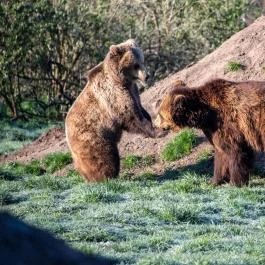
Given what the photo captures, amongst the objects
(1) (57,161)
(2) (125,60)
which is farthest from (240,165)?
(1) (57,161)

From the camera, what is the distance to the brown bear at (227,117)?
9852 millimetres

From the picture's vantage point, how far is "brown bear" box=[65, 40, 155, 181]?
1120 centimetres

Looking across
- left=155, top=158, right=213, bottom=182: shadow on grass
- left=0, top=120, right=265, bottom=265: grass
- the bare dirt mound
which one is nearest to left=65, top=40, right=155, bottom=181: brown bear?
left=0, top=120, right=265, bottom=265: grass

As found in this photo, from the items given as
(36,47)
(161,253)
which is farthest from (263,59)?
(36,47)

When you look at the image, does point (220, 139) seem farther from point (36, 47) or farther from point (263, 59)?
point (36, 47)

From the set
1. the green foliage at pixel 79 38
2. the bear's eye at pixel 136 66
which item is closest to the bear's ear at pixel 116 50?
the bear's eye at pixel 136 66

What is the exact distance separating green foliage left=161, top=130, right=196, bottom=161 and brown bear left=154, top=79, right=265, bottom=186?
1.80 metres

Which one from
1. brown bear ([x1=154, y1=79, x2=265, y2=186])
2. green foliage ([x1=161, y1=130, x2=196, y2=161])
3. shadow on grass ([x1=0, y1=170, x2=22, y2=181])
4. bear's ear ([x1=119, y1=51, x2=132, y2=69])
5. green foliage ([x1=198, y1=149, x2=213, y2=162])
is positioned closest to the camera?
brown bear ([x1=154, y1=79, x2=265, y2=186])

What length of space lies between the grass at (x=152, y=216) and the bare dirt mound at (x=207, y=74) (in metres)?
1.43

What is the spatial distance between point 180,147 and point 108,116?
145cm

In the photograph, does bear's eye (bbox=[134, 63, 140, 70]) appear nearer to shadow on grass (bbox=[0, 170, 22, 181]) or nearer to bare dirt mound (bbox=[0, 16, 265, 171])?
bare dirt mound (bbox=[0, 16, 265, 171])

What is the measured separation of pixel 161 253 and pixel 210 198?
2.70m

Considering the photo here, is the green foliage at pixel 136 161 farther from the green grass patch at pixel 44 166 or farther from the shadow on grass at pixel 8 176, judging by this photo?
the shadow on grass at pixel 8 176

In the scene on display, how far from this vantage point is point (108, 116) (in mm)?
11422
